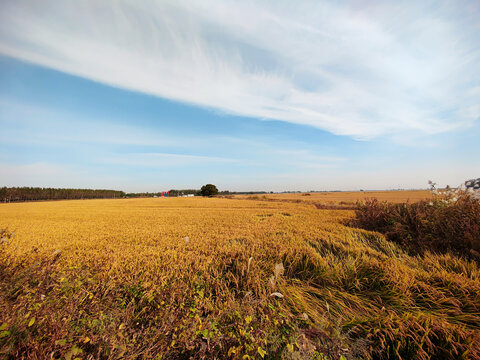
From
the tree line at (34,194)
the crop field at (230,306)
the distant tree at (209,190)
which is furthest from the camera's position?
the tree line at (34,194)

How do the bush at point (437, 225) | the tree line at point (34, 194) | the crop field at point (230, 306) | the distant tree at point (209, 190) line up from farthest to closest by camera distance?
the tree line at point (34, 194) → the distant tree at point (209, 190) → the bush at point (437, 225) → the crop field at point (230, 306)

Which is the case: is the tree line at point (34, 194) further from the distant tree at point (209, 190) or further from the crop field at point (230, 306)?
the crop field at point (230, 306)

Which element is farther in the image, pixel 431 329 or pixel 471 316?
pixel 471 316

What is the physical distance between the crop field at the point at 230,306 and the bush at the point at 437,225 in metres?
1.44

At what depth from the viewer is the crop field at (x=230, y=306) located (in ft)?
5.70

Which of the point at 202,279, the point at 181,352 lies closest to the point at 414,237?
A: the point at 202,279

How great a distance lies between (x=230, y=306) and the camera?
2.34 m

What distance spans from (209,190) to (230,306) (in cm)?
7586

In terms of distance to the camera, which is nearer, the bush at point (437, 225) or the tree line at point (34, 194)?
the bush at point (437, 225)

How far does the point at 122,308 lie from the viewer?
2355mm

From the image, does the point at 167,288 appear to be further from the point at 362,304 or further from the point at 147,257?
the point at 362,304

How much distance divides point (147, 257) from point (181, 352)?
222 centimetres

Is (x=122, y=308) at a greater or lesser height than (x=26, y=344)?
lesser

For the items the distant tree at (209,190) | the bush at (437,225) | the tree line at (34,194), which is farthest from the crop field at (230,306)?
the tree line at (34,194)
